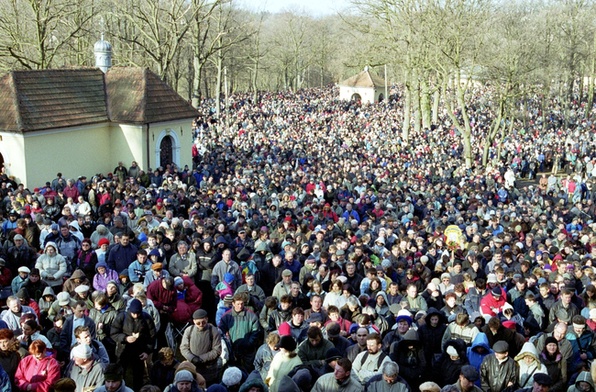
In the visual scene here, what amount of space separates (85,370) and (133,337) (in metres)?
1.29

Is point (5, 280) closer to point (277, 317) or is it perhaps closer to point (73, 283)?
point (73, 283)

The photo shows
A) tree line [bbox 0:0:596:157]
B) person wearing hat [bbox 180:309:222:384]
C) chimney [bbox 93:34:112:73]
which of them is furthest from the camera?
tree line [bbox 0:0:596:157]

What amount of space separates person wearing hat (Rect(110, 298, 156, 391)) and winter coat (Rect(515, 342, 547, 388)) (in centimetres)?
428

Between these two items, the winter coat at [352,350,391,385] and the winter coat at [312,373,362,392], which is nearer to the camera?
the winter coat at [312,373,362,392]

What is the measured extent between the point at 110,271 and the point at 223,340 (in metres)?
2.91

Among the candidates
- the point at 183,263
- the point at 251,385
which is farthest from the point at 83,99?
the point at 251,385

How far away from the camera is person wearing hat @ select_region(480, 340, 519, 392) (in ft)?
23.1

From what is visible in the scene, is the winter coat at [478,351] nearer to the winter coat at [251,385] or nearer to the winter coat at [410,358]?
the winter coat at [410,358]

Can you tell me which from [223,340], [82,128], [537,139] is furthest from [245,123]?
[223,340]

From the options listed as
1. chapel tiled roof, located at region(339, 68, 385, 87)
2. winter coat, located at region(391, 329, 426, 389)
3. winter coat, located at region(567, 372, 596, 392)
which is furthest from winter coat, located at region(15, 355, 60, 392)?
chapel tiled roof, located at region(339, 68, 385, 87)

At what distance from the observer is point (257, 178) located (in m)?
20.8

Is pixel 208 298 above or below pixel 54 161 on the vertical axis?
below

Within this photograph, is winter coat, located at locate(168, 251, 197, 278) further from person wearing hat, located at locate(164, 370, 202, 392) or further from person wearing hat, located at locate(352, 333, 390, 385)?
person wearing hat, located at locate(164, 370, 202, 392)

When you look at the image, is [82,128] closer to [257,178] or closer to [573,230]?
[257,178]
